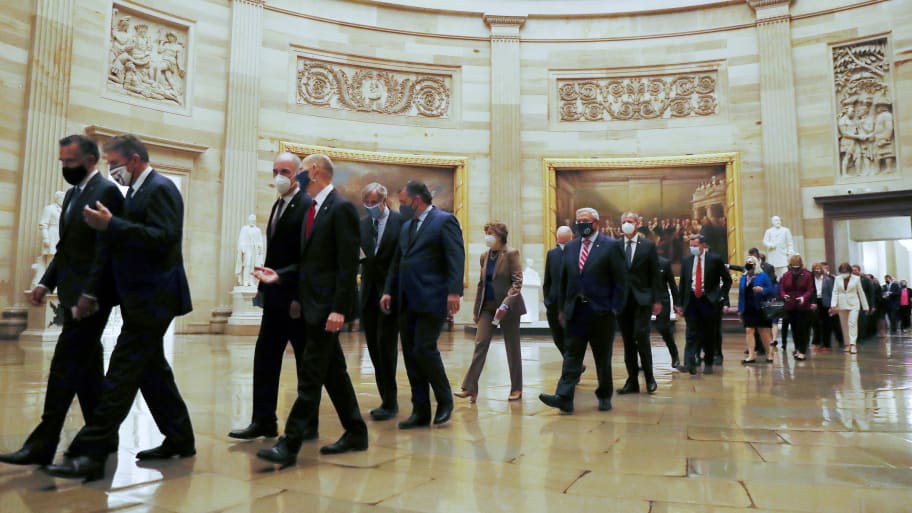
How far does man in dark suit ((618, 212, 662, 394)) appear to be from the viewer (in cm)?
605

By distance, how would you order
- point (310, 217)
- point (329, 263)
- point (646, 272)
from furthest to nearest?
1. point (646, 272)
2. point (310, 217)
3. point (329, 263)

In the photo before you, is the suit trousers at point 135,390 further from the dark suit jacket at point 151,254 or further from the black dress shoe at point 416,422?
the black dress shoe at point 416,422

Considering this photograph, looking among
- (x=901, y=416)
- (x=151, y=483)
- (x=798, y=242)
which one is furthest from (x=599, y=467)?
(x=798, y=242)

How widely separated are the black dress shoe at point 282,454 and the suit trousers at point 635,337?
3638 millimetres

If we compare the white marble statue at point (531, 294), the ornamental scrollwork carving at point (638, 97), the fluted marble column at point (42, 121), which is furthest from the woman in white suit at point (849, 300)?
the fluted marble column at point (42, 121)

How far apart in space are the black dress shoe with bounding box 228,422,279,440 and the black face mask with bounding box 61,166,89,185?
165 centimetres

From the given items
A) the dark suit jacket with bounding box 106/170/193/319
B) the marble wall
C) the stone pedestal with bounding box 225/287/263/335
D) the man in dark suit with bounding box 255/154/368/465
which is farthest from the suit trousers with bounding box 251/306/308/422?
the marble wall

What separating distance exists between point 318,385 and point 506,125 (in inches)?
591

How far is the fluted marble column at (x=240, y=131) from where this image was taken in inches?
582

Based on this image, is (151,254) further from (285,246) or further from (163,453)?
(163,453)

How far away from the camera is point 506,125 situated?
1748 centimetres

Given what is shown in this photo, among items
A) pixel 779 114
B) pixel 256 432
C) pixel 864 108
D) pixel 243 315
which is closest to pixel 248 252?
pixel 243 315

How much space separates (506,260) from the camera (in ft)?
18.6

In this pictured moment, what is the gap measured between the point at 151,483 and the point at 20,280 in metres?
11.2
